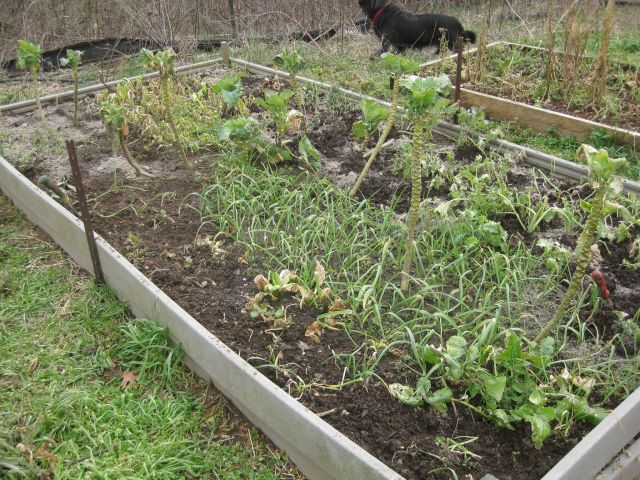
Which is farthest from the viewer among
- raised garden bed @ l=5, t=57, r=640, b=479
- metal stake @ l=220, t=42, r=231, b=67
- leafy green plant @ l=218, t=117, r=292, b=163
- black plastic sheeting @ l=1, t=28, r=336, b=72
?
black plastic sheeting @ l=1, t=28, r=336, b=72

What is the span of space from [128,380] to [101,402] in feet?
0.51

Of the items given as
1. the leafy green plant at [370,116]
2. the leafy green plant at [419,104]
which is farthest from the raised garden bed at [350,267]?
the leafy green plant at [419,104]

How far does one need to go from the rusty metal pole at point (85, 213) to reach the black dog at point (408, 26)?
444 cm

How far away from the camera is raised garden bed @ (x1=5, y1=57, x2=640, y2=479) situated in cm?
227

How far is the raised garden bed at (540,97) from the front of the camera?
4.80 m

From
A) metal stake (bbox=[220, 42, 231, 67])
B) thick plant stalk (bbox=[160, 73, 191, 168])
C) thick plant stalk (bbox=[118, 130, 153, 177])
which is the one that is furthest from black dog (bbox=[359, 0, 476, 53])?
thick plant stalk (bbox=[118, 130, 153, 177])

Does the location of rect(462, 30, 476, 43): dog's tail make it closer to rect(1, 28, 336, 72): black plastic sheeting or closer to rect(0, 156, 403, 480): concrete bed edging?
rect(1, 28, 336, 72): black plastic sheeting

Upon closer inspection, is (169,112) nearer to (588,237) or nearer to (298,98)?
(298,98)

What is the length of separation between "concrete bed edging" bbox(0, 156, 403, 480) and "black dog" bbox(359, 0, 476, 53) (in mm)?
4352

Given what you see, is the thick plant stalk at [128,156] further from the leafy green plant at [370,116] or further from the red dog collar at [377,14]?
the red dog collar at [377,14]

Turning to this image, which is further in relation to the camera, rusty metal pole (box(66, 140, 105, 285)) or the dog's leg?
the dog's leg

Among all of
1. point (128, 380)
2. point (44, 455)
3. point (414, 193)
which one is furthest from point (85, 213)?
point (414, 193)

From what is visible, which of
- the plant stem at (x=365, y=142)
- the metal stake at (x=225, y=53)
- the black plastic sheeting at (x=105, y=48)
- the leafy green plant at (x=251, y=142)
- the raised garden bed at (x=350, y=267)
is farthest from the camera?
the black plastic sheeting at (x=105, y=48)

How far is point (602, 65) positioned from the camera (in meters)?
4.93
